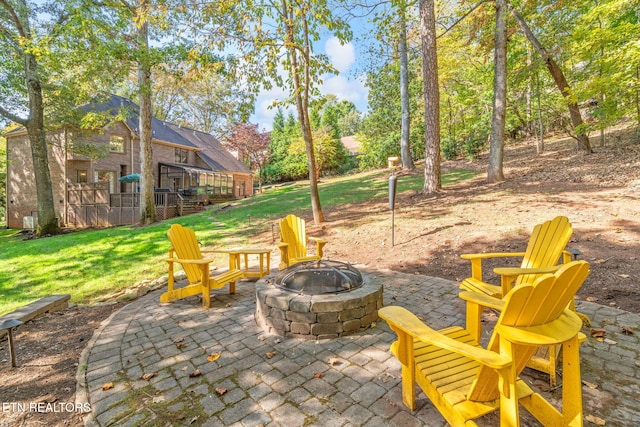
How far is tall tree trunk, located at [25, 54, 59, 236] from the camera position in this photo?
1235 cm

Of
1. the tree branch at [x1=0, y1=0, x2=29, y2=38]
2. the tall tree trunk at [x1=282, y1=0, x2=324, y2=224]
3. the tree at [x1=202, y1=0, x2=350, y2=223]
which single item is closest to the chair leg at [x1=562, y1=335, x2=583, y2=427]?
the tall tree trunk at [x1=282, y1=0, x2=324, y2=224]

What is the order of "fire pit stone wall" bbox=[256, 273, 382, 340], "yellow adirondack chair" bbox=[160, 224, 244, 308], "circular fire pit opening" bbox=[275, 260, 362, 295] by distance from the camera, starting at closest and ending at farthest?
1. "fire pit stone wall" bbox=[256, 273, 382, 340]
2. "circular fire pit opening" bbox=[275, 260, 362, 295]
3. "yellow adirondack chair" bbox=[160, 224, 244, 308]

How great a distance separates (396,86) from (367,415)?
21.0 m

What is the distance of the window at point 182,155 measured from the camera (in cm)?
2272

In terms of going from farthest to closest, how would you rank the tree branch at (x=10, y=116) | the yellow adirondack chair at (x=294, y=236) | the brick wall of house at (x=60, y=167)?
the brick wall of house at (x=60, y=167) → the tree branch at (x=10, y=116) → the yellow adirondack chair at (x=294, y=236)

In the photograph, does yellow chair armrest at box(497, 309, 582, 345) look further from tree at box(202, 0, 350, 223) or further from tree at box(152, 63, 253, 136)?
tree at box(152, 63, 253, 136)

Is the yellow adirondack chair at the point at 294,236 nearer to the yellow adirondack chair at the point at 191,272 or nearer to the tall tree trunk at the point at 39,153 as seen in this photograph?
the yellow adirondack chair at the point at 191,272

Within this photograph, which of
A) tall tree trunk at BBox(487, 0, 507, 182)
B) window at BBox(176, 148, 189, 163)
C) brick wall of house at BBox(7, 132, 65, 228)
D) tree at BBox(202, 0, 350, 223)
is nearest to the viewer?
tree at BBox(202, 0, 350, 223)

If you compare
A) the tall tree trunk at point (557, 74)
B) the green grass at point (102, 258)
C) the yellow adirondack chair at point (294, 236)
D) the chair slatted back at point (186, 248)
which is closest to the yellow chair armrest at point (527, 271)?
the yellow adirondack chair at point (294, 236)

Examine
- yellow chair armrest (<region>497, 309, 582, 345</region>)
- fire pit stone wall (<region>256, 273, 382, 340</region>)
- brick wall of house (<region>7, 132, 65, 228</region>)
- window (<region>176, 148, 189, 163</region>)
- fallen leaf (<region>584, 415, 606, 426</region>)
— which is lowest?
fallen leaf (<region>584, 415, 606, 426</region>)

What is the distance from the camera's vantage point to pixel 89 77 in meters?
10.2

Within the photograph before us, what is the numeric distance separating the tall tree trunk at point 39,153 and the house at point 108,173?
1.97 metres

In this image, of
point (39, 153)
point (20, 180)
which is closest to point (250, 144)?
point (20, 180)

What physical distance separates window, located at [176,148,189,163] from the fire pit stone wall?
22.5m
